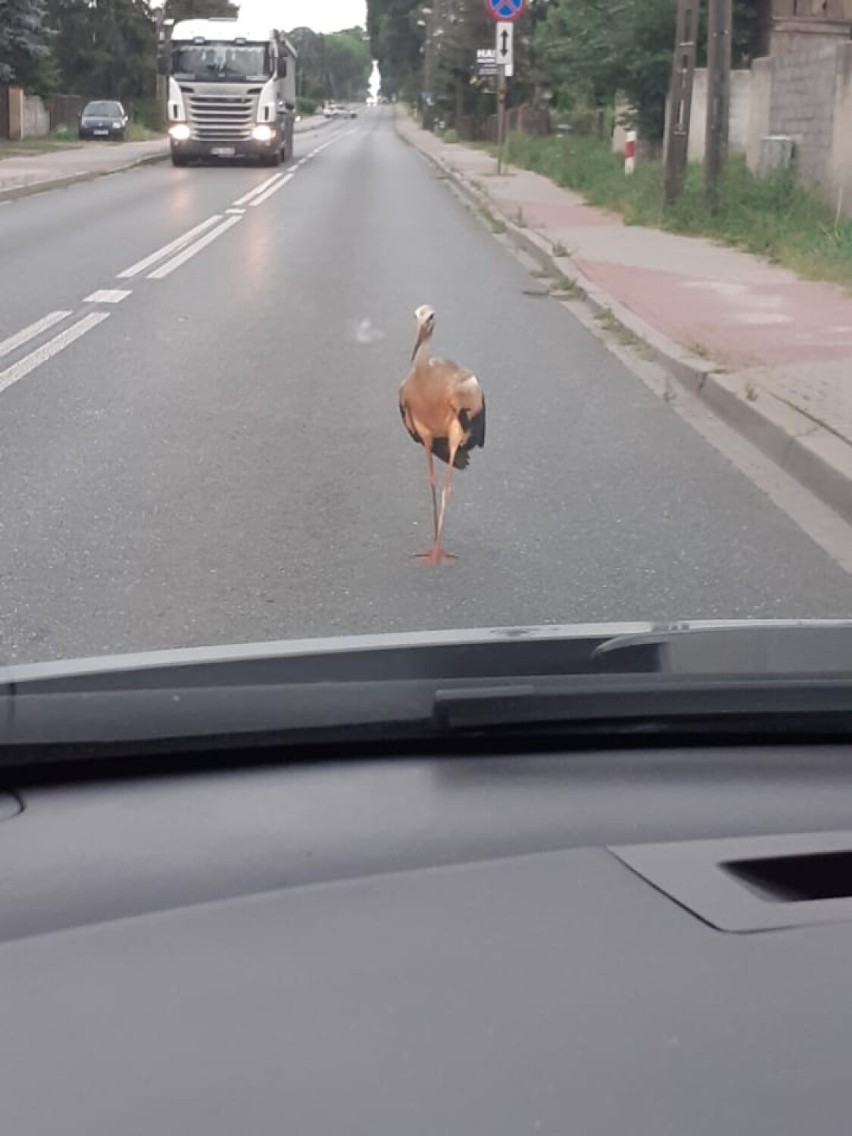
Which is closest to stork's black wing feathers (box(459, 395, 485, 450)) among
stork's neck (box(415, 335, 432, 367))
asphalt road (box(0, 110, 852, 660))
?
stork's neck (box(415, 335, 432, 367))

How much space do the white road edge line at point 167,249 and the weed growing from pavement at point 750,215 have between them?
19.3 feet

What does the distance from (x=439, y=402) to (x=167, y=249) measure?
15.0m

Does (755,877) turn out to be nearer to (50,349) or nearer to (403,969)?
(403,969)

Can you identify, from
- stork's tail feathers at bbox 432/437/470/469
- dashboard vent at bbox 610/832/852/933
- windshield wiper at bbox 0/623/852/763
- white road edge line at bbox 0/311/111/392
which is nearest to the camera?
dashboard vent at bbox 610/832/852/933

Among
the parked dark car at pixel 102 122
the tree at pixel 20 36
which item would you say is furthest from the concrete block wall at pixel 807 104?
the parked dark car at pixel 102 122

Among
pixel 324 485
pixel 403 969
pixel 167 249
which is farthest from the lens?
pixel 167 249

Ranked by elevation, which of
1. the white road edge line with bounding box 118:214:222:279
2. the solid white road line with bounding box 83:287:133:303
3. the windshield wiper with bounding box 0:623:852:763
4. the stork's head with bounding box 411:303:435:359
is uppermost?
the stork's head with bounding box 411:303:435:359

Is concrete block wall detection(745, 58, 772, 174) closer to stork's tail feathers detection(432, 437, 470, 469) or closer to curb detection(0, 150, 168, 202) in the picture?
curb detection(0, 150, 168, 202)

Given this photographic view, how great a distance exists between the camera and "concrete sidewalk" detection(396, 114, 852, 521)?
8866mm

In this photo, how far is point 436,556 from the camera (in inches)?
261

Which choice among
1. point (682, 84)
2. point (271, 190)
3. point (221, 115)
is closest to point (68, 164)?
point (221, 115)

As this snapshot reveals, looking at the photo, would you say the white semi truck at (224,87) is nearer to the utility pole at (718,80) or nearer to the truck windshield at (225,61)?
the truck windshield at (225,61)

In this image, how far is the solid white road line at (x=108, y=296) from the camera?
49.2ft

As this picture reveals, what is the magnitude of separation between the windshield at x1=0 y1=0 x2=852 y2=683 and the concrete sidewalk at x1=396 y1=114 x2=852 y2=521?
1.6 inches
